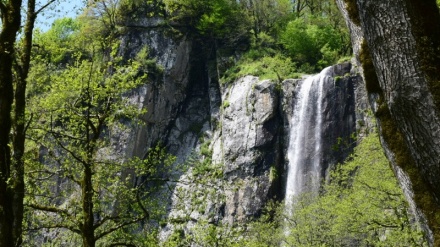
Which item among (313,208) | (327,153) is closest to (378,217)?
(313,208)

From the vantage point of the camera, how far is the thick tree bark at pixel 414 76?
3000 millimetres

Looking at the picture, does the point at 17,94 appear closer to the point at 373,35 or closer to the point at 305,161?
the point at 373,35

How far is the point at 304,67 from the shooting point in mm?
37094

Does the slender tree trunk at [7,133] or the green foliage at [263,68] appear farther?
the green foliage at [263,68]

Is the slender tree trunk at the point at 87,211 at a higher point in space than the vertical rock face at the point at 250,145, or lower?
lower

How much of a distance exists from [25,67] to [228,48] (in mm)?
35007

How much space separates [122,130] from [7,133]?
91.4 ft

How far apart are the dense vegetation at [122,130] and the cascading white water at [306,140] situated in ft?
5.98

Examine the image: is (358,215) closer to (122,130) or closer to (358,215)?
(358,215)

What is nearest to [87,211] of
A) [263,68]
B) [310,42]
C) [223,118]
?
[223,118]

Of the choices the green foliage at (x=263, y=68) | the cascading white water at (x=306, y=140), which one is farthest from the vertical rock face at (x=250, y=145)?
the cascading white water at (x=306, y=140)

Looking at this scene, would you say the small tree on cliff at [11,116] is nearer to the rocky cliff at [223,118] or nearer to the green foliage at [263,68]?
the rocky cliff at [223,118]

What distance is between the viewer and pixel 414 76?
3072 mm

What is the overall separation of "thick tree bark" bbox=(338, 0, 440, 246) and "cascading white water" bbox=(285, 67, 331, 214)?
25.9m
